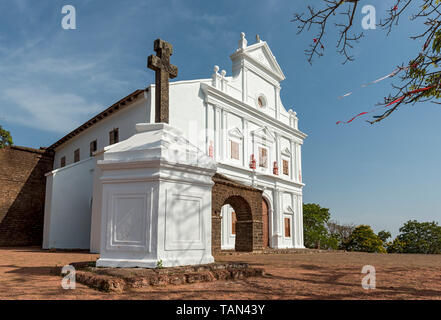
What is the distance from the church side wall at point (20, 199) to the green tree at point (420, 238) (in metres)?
23.7

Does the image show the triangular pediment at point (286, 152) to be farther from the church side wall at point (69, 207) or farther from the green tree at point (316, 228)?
the church side wall at point (69, 207)

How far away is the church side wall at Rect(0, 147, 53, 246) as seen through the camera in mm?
19000

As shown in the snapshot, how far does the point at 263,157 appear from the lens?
19.9m

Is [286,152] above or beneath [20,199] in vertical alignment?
above

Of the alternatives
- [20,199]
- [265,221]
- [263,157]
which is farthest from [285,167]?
[20,199]

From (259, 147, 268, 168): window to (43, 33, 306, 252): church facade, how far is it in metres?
0.03

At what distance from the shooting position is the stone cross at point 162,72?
6266 millimetres

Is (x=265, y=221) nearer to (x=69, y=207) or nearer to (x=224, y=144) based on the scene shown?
(x=224, y=144)

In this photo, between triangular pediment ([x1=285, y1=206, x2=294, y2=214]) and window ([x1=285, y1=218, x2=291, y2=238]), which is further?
triangular pediment ([x1=285, y1=206, x2=294, y2=214])

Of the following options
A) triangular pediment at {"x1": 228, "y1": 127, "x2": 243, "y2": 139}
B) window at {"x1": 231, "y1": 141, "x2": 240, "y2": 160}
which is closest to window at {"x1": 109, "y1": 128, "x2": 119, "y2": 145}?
triangular pediment at {"x1": 228, "y1": 127, "x2": 243, "y2": 139}

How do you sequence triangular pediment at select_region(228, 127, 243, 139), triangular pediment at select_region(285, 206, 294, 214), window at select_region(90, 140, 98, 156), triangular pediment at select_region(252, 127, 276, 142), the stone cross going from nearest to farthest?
1. the stone cross
2. triangular pediment at select_region(228, 127, 243, 139)
3. window at select_region(90, 140, 98, 156)
4. triangular pediment at select_region(252, 127, 276, 142)
5. triangular pediment at select_region(285, 206, 294, 214)

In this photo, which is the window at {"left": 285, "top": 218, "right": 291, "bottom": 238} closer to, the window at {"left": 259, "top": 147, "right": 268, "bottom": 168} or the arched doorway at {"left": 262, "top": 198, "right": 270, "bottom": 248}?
the arched doorway at {"left": 262, "top": 198, "right": 270, "bottom": 248}

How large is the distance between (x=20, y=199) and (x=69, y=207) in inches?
275
